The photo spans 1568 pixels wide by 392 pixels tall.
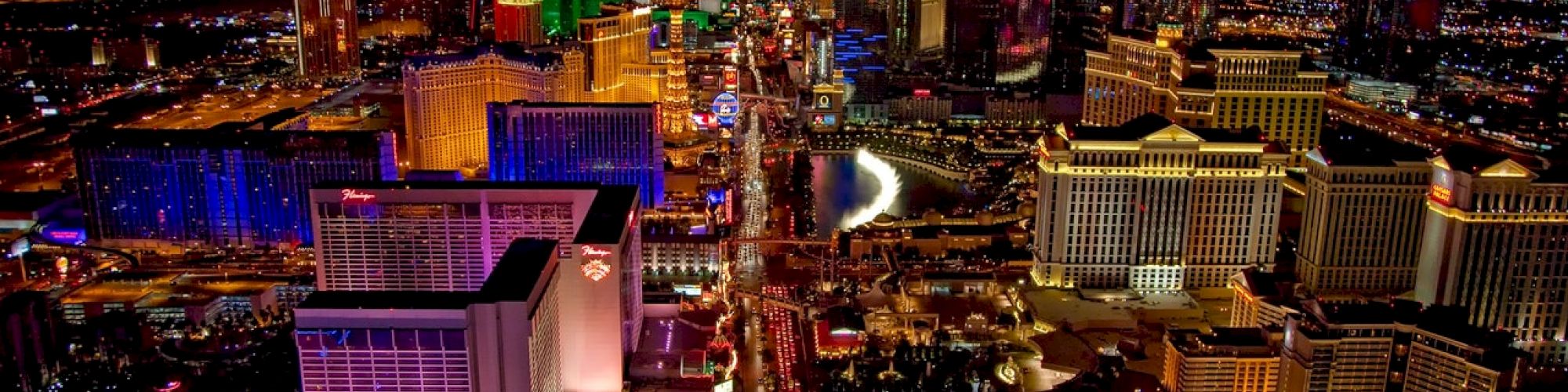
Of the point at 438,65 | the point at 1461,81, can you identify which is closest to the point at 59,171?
the point at 438,65

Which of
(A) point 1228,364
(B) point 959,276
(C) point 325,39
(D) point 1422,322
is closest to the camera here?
(D) point 1422,322

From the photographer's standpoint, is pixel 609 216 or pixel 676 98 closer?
pixel 609 216

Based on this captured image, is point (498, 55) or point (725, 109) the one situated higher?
point (498, 55)

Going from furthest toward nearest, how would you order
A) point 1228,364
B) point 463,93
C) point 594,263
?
point 463,93, point 594,263, point 1228,364

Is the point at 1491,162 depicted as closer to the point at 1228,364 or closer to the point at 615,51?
the point at 1228,364

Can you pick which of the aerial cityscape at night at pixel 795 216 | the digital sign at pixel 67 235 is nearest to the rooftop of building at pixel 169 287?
the aerial cityscape at night at pixel 795 216

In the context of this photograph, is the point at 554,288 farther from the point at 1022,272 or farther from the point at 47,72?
the point at 47,72

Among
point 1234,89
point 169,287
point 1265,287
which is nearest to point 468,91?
point 169,287

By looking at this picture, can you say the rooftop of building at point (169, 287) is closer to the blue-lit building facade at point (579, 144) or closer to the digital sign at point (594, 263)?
the blue-lit building facade at point (579, 144)
